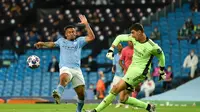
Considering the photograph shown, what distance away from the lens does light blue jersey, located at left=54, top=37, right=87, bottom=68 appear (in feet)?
52.4

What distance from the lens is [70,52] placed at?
16.1 metres

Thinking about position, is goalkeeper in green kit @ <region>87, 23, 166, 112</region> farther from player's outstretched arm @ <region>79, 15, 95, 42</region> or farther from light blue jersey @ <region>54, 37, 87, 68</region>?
light blue jersey @ <region>54, 37, 87, 68</region>

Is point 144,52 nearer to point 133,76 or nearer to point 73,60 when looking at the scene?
→ point 133,76

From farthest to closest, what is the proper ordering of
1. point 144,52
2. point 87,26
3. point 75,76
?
1. point 75,76
2. point 87,26
3. point 144,52

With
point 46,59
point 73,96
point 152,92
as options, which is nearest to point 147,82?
point 152,92

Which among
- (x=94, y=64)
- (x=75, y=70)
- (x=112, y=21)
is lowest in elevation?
(x=75, y=70)

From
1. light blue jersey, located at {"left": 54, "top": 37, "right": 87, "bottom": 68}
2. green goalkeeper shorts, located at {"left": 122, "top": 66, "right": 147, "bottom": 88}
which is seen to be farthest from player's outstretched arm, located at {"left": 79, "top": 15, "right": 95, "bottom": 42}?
green goalkeeper shorts, located at {"left": 122, "top": 66, "right": 147, "bottom": 88}

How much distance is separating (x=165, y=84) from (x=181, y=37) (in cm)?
529

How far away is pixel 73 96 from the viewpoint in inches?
1300

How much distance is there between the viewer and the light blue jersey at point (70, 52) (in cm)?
1598

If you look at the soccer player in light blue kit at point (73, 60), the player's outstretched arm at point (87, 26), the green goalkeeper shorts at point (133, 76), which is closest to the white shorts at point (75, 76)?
the soccer player in light blue kit at point (73, 60)

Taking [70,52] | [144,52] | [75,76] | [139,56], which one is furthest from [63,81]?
[144,52]

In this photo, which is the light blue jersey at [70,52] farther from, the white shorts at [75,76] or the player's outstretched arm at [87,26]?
the player's outstretched arm at [87,26]

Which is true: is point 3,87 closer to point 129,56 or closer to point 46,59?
point 46,59
